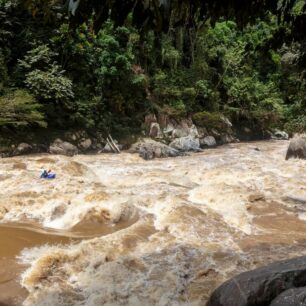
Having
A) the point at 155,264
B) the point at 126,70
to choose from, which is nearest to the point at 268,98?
the point at 126,70

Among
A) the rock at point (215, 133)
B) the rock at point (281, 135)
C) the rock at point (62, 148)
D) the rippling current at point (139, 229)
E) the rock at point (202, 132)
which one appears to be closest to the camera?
the rippling current at point (139, 229)

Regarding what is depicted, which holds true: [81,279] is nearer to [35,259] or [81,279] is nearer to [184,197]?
[35,259]

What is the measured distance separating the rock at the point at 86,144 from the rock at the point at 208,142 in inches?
203

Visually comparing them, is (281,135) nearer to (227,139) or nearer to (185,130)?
(227,139)

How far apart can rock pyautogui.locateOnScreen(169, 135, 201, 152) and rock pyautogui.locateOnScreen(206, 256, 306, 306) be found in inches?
476

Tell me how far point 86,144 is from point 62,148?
1.25 metres

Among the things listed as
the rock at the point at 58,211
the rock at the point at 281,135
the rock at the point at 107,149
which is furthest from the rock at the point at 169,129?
the rock at the point at 58,211

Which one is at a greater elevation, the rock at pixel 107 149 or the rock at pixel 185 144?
the rock at pixel 185 144

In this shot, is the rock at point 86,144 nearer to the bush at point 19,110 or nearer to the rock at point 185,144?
the bush at point 19,110

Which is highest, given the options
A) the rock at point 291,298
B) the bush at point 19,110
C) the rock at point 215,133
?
the rock at point 291,298

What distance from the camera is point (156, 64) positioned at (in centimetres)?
2031

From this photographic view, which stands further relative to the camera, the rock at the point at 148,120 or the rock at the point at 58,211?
the rock at the point at 148,120

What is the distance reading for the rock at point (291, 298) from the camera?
303cm

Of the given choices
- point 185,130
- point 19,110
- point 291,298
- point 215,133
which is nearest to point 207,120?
point 215,133
